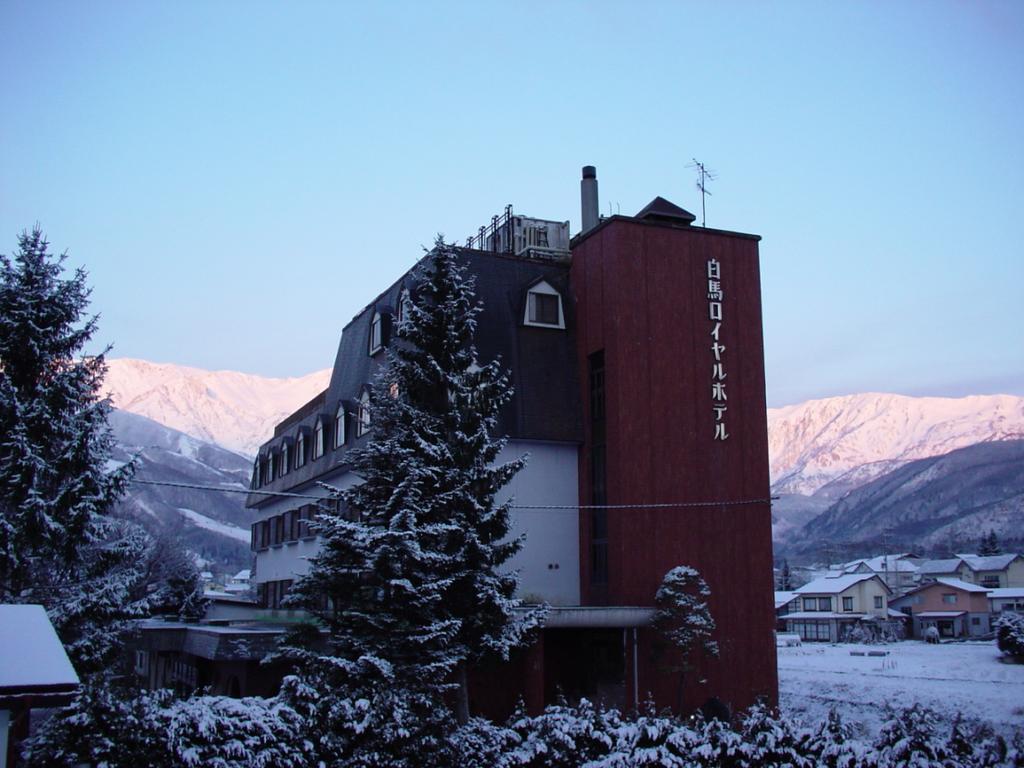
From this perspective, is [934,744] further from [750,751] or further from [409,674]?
[409,674]

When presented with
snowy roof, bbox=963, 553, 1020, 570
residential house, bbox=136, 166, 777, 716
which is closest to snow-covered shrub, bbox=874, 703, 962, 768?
residential house, bbox=136, 166, 777, 716

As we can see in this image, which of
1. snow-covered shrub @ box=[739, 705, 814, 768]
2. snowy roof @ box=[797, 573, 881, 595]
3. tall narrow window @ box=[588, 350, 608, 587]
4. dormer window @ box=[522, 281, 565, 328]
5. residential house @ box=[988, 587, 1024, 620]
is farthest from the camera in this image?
snowy roof @ box=[797, 573, 881, 595]

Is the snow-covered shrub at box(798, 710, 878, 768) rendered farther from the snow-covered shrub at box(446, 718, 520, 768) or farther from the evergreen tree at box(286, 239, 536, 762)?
the evergreen tree at box(286, 239, 536, 762)

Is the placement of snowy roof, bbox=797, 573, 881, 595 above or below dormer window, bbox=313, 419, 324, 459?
below

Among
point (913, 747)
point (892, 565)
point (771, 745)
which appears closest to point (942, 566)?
point (892, 565)

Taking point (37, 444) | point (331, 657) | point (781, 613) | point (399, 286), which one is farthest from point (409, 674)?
point (781, 613)

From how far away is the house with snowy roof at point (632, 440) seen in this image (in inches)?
1179

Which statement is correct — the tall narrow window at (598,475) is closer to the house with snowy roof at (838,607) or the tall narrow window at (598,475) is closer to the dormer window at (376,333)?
the dormer window at (376,333)

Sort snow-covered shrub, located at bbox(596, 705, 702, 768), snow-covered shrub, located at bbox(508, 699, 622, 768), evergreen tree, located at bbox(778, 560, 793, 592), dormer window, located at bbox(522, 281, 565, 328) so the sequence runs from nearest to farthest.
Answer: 1. snow-covered shrub, located at bbox(596, 705, 702, 768)
2. snow-covered shrub, located at bbox(508, 699, 622, 768)
3. dormer window, located at bbox(522, 281, 565, 328)
4. evergreen tree, located at bbox(778, 560, 793, 592)

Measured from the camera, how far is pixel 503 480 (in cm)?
2538

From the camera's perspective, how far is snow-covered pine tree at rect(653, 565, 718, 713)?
28297mm

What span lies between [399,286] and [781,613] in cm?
9026

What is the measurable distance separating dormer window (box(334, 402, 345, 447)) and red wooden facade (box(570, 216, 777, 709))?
10.1 metres

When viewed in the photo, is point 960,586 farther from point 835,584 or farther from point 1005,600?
point 835,584
